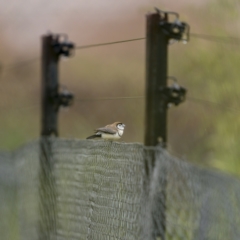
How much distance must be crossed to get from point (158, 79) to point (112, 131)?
0.46 m

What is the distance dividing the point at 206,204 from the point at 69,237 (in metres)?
1.03

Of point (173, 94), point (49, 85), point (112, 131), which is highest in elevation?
point (49, 85)

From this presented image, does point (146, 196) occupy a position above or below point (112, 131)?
below

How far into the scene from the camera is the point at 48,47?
4.05 m

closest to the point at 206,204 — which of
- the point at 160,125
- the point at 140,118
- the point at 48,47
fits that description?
the point at 160,125

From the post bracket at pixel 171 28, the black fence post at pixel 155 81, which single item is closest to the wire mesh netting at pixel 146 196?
the black fence post at pixel 155 81

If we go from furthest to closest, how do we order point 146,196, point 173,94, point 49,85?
point 49,85
point 173,94
point 146,196

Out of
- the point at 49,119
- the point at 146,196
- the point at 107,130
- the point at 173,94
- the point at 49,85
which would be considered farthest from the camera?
the point at 49,85

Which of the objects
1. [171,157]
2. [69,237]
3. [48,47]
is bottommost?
[69,237]

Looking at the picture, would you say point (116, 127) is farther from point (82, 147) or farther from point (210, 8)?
point (210, 8)

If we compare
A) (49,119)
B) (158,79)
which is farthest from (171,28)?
(49,119)

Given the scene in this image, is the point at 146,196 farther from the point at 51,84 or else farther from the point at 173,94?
the point at 51,84

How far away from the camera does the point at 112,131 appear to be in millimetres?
2328

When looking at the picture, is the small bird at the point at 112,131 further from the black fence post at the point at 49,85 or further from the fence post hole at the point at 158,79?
the black fence post at the point at 49,85
